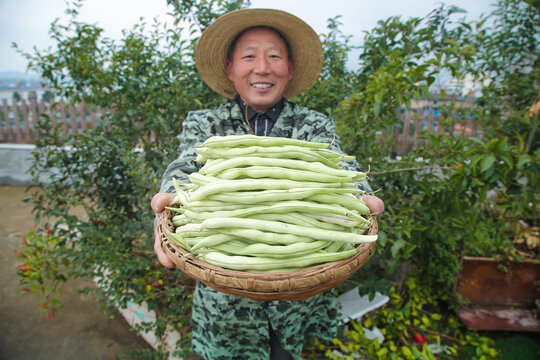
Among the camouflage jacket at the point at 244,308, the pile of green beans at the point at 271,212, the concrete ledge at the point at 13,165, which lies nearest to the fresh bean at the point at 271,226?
the pile of green beans at the point at 271,212

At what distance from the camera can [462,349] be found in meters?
2.62

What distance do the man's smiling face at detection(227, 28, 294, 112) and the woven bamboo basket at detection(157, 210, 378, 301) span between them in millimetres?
1123

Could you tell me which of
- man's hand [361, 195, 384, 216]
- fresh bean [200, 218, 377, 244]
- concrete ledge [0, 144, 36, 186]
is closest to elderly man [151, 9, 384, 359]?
man's hand [361, 195, 384, 216]

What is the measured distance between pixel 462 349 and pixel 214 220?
2780 mm

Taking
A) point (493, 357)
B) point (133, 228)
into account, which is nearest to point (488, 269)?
point (493, 357)

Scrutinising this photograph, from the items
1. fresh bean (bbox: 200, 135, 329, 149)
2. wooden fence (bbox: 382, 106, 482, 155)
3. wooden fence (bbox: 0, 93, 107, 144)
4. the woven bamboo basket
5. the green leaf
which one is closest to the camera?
the woven bamboo basket

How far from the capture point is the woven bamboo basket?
0.96 metres

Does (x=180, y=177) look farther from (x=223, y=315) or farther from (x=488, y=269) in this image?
(x=488, y=269)

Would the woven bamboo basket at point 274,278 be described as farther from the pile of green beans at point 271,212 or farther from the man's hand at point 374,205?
the man's hand at point 374,205

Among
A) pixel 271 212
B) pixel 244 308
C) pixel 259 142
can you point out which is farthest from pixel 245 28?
pixel 244 308

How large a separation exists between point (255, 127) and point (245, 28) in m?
0.60

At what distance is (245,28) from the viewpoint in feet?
6.09

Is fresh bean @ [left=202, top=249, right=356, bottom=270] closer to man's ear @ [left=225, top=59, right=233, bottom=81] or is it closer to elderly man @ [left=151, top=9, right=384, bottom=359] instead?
elderly man @ [left=151, top=9, right=384, bottom=359]

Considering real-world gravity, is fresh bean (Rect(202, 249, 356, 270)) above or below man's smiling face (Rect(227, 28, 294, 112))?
below
